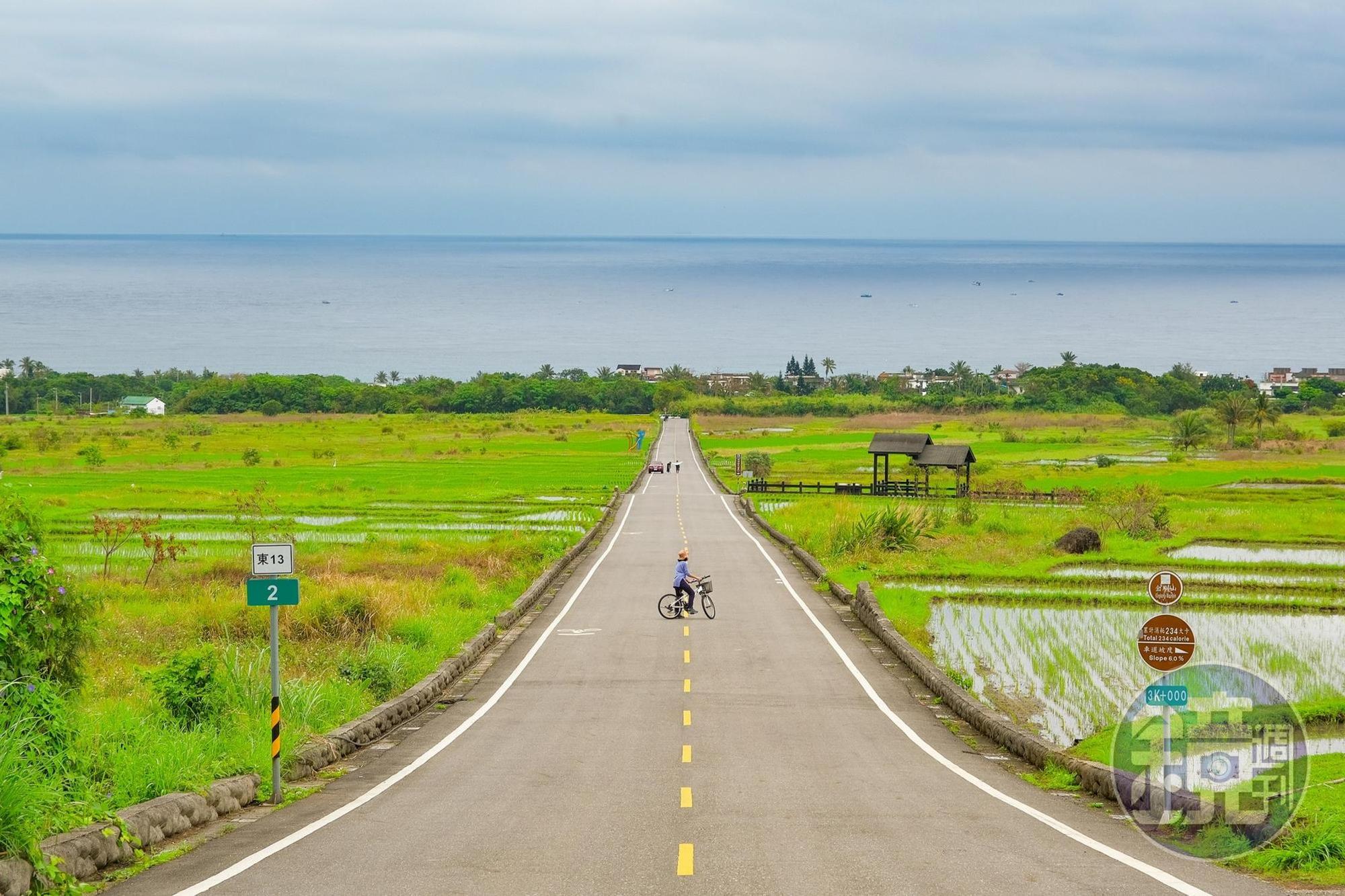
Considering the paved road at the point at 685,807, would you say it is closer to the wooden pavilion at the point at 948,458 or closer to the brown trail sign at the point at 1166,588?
the brown trail sign at the point at 1166,588

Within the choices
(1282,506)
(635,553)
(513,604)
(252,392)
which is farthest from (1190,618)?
(252,392)

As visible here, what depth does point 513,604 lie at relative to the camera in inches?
1160

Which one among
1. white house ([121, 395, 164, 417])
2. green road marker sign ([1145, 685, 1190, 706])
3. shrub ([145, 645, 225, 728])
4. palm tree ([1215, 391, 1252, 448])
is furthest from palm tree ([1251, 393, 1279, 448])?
white house ([121, 395, 164, 417])

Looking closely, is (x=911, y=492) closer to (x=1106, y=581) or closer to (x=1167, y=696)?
(x=1106, y=581)

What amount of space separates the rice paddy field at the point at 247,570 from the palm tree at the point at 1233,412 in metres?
51.1

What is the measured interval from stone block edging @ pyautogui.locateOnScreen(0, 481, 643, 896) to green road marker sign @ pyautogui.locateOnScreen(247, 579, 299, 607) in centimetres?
187

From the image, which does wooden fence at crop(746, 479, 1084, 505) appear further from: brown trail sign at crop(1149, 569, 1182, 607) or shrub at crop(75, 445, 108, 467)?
brown trail sign at crop(1149, 569, 1182, 607)

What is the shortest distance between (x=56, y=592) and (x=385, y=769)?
4.18 m

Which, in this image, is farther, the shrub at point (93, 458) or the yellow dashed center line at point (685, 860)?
the shrub at point (93, 458)

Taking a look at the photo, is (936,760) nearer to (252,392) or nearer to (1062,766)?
(1062,766)

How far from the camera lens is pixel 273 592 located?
1326 centimetres

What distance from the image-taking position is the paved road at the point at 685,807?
34.3 feet

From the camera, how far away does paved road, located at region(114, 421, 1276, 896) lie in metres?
10.4

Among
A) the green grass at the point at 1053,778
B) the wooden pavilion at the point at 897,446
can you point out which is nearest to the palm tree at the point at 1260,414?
the wooden pavilion at the point at 897,446
